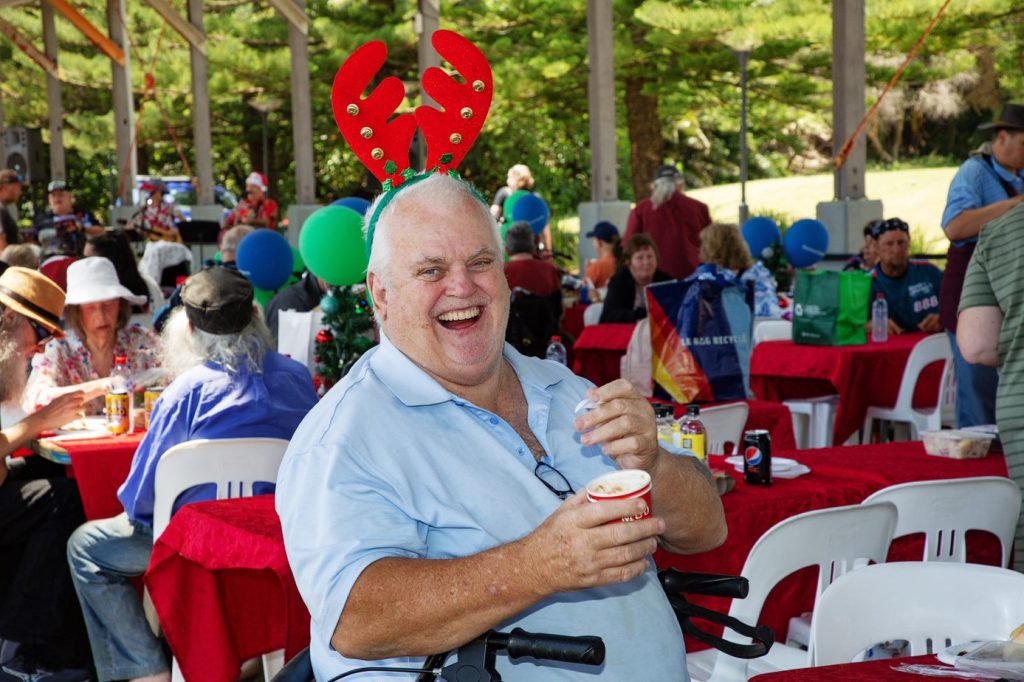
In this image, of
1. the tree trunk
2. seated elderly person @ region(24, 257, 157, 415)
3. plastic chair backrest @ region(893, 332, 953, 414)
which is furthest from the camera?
the tree trunk

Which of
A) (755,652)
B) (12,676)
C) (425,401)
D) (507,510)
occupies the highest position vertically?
(425,401)

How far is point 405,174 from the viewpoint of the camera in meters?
2.38

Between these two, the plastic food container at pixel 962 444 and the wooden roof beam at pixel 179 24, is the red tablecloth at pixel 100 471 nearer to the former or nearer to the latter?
the plastic food container at pixel 962 444

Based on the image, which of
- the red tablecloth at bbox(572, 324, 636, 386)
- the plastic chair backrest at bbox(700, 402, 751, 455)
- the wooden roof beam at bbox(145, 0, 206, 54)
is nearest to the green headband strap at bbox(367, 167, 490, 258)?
the plastic chair backrest at bbox(700, 402, 751, 455)

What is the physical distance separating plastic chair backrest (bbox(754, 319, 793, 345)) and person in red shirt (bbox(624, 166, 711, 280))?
9.00ft

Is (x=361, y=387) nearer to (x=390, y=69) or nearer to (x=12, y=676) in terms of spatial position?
(x=12, y=676)

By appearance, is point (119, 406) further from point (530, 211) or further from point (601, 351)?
point (530, 211)

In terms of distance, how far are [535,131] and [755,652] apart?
24.0m

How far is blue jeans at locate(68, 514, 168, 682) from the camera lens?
4000mm

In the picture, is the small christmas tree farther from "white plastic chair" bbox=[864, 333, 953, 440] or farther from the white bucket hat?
"white plastic chair" bbox=[864, 333, 953, 440]

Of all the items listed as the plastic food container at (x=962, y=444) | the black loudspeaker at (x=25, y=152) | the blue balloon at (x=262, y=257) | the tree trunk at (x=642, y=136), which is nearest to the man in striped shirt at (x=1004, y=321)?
the plastic food container at (x=962, y=444)

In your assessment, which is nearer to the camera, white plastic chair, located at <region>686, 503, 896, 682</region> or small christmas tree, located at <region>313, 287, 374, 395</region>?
white plastic chair, located at <region>686, 503, 896, 682</region>

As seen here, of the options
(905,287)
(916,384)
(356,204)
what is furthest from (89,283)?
(905,287)

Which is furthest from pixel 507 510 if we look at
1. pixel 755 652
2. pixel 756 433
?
pixel 756 433
